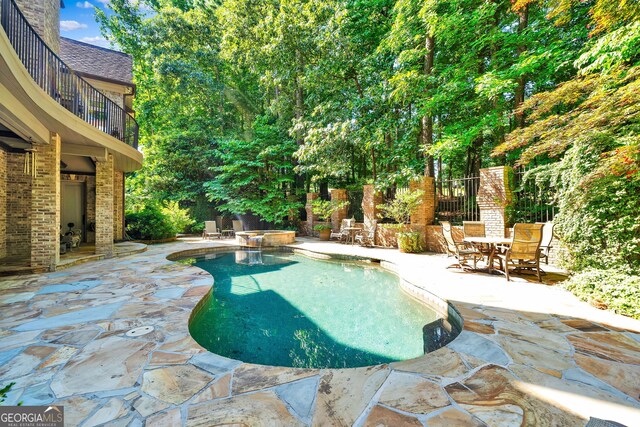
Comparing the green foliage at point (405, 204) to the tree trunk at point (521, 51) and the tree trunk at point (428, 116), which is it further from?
the tree trunk at point (521, 51)

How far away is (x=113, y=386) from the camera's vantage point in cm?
212

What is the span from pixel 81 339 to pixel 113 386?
124cm

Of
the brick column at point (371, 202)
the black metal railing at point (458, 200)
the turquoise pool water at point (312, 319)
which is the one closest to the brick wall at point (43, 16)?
the turquoise pool water at point (312, 319)

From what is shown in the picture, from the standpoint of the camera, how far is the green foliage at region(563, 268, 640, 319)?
11.8 feet

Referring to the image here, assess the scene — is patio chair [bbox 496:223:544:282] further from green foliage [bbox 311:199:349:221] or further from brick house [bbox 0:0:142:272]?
brick house [bbox 0:0:142:272]

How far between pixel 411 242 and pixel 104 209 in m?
9.50

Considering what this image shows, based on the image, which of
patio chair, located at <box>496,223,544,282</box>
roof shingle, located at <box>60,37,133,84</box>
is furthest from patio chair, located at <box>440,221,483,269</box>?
roof shingle, located at <box>60,37,133,84</box>

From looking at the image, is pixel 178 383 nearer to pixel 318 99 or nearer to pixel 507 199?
pixel 507 199

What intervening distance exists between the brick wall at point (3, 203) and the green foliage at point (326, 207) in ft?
33.0

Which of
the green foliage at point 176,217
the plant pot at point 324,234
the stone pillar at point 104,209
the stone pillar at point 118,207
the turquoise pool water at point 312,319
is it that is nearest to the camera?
the turquoise pool water at point 312,319

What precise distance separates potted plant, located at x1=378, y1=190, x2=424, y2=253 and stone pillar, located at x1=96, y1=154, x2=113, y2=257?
353 inches

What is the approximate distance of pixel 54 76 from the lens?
249 inches

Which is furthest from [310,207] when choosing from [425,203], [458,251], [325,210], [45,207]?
[45,207]

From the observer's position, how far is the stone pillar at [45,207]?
241 inches
